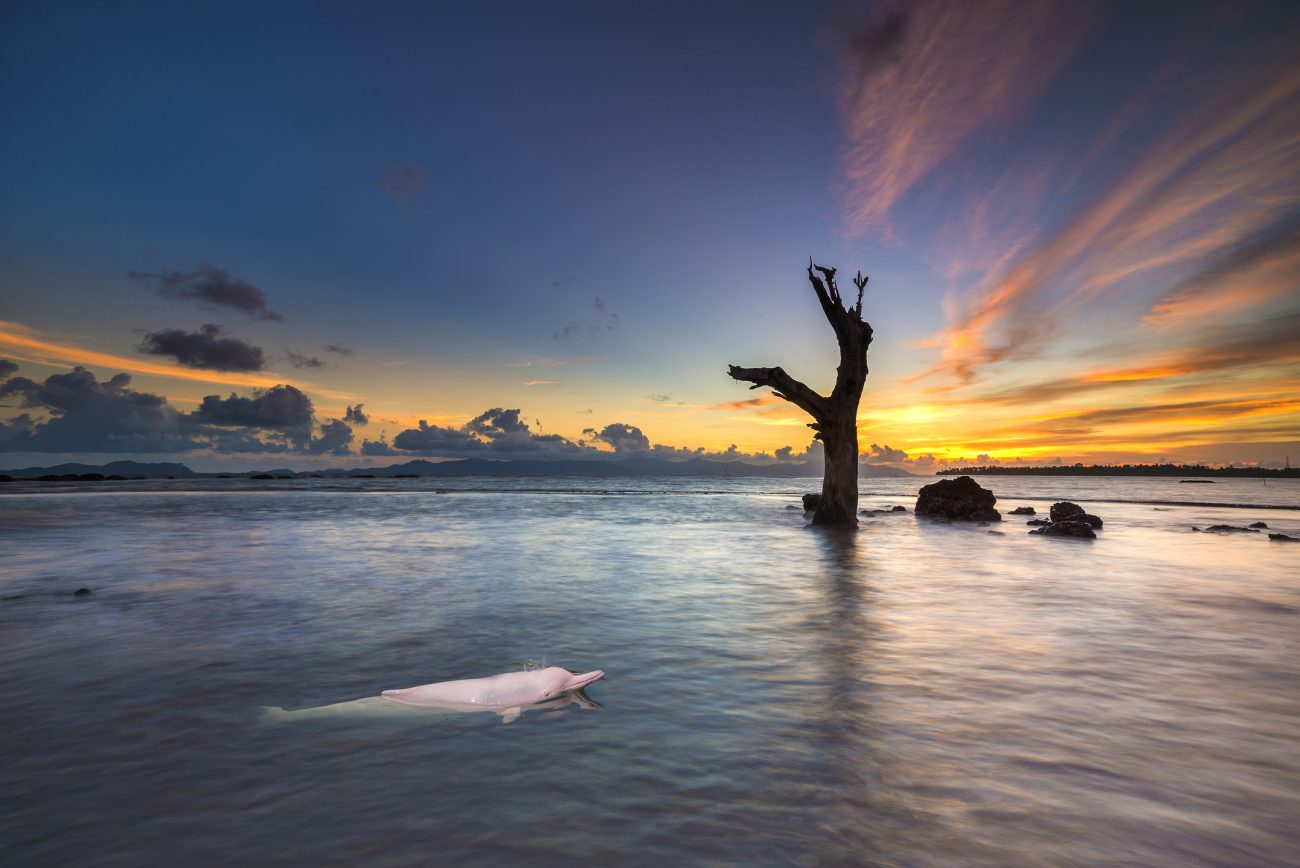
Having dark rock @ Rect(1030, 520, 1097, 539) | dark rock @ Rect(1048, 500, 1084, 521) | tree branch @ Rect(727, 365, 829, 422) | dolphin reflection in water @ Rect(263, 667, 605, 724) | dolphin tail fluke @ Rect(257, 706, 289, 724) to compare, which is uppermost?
tree branch @ Rect(727, 365, 829, 422)

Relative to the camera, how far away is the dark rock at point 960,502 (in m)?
24.9

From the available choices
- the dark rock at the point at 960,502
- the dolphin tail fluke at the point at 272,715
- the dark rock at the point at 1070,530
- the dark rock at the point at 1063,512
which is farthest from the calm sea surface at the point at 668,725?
the dark rock at the point at 960,502

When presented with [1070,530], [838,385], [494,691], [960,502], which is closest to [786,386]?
[838,385]

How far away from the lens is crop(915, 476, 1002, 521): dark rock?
24906 millimetres

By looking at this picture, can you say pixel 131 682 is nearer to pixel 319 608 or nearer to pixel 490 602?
pixel 319 608

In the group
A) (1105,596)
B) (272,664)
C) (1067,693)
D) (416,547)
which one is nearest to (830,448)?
(1105,596)

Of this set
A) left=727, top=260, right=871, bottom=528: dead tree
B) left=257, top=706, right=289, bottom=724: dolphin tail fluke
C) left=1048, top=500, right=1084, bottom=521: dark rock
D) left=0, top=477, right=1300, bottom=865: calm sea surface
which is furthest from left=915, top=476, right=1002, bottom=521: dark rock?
left=257, top=706, right=289, bottom=724: dolphin tail fluke

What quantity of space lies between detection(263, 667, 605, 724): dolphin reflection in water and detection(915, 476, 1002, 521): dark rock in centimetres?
2434

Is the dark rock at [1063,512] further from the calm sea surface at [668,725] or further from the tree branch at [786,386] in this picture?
the calm sea surface at [668,725]

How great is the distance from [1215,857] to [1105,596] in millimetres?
7951

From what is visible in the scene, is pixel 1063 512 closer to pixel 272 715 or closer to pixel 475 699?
pixel 475 699

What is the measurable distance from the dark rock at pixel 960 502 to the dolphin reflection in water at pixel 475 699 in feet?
79.8

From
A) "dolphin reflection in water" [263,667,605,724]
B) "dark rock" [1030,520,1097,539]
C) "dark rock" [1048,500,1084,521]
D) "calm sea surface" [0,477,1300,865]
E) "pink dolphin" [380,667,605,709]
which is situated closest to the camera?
"calm sea surface" [0,477,1300,865]

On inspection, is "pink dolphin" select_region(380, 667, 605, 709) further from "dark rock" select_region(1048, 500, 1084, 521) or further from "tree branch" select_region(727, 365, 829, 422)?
"dark rock" select_region(1048, 500, 1084, 521)
